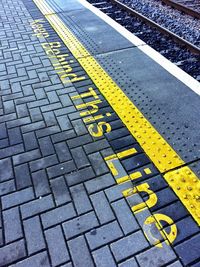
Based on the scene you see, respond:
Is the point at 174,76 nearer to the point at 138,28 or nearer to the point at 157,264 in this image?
the point at 138,28

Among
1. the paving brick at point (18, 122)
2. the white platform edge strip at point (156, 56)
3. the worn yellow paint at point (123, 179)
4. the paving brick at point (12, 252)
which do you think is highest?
the white platform edge strip at point (156, 56)

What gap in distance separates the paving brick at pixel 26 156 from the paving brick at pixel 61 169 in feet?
0.98

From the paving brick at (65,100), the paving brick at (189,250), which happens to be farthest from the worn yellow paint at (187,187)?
the paving brick at (65,100)

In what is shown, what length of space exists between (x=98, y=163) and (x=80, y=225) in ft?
2.79

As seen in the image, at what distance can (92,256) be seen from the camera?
7.88ft

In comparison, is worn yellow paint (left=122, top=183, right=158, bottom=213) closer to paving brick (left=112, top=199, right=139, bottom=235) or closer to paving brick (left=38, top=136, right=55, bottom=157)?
paving brick (left=112, top=199, right=139, bottom=235)

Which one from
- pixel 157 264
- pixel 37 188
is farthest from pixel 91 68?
pixel 157 264

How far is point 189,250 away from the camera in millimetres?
2418

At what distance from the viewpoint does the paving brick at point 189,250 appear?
236 centimetres

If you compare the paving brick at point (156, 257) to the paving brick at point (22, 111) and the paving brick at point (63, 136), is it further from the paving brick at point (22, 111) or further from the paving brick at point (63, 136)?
the paving brick at point (22, 111)

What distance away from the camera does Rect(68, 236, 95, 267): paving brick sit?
236 centimetres

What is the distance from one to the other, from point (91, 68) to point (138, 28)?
266 centimetres

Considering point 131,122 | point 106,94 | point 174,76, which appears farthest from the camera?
point 174,76

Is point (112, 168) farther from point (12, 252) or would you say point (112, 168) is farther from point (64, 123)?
point (12, 252)
